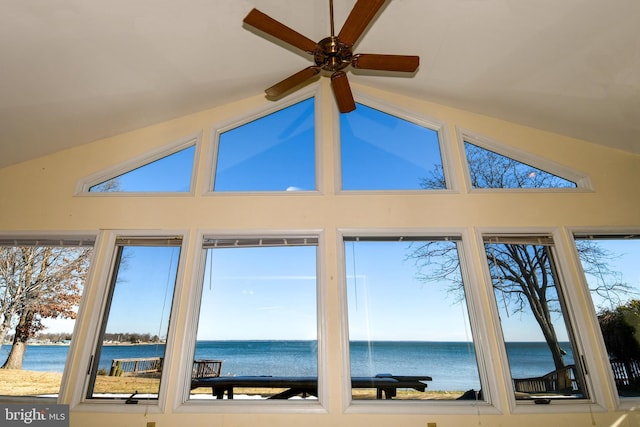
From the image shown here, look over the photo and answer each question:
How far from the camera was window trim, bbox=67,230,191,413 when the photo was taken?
8.37 feet

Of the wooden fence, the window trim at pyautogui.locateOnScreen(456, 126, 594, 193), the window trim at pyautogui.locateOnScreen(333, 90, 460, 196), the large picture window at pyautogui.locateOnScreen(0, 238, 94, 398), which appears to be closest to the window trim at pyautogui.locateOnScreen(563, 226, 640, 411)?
the window trim at pyautogui.locateOnScreen(456, 126, 594, 193)

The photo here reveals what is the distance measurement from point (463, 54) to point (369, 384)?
2722mm

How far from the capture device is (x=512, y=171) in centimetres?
323

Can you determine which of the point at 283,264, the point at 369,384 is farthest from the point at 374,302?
the point at 283,264

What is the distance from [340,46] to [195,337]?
240cm

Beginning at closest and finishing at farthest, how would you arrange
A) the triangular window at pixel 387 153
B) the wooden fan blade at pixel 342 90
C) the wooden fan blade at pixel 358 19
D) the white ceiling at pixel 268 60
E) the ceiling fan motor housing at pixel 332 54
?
the wooden fan blade at pixel 358 19
the ceiling fan motor housing at pixel 332 54
the white ceiling at pixel 268 60
the wooden fan blade at pixel 342 90
the triangular window at pixel 387 153

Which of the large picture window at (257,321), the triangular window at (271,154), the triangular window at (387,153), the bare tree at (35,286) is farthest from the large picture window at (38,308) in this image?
the triangular window at (387,153)

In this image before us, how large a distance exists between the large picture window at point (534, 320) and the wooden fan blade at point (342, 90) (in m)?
1.65

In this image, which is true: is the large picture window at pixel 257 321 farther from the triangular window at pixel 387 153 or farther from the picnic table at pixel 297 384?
the triangular window at pixel 387 153

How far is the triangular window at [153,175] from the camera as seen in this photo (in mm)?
3188

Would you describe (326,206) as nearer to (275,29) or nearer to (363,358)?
(363,358)

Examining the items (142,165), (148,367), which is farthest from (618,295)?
(142,165)

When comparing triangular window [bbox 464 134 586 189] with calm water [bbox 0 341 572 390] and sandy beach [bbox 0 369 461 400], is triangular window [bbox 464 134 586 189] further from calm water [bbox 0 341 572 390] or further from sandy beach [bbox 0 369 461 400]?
sandy beach [bbox 0 369 461 400]

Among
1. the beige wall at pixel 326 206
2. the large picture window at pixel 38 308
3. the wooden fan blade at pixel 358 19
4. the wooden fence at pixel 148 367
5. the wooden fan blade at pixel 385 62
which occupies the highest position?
the wooden fan blade at pixel 358 19
